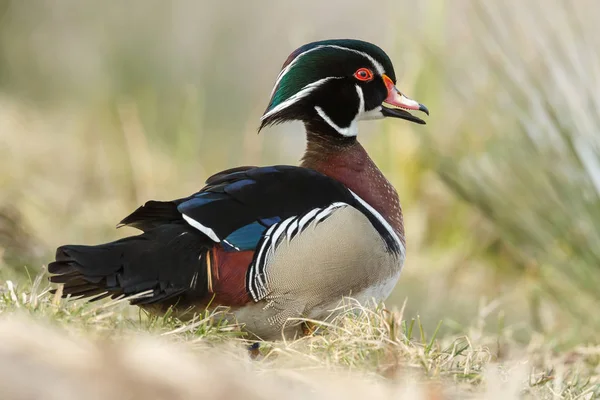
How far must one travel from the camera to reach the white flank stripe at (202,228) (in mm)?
2783

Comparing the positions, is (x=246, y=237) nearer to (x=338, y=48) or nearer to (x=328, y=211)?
(x=328, y=211)

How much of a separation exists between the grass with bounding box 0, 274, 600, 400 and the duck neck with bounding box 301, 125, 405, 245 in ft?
1.66

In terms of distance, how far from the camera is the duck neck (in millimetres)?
3309

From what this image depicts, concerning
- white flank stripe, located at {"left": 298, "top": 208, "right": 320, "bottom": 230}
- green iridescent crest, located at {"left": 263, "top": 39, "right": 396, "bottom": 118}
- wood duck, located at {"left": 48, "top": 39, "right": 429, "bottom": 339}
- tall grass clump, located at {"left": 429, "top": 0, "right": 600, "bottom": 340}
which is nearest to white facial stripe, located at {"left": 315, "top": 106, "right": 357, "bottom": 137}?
green iridescent crest, located at {"left": 263, "top": 39, "right": 396, "bottom": 118}

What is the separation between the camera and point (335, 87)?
3.36 m

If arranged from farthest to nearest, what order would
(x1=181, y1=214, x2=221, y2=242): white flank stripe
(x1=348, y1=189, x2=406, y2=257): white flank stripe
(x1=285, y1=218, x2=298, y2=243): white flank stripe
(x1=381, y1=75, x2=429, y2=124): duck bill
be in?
(x1=381, y1=75, x2=429, y2=124): duck bill → (x1=348, y1=189, x2=406, y2=257): white flank stripe → (x1=285, y1=218, x2=298, y2=243): white flank stripe → (x1=181, y1=214, x2=221, y2=242): white flank stripe

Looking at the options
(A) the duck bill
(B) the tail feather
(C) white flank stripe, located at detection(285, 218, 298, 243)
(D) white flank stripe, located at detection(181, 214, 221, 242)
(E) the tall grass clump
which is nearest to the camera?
(B) the tail feather

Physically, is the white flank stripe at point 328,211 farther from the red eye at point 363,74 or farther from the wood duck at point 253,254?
the red eye at point 363,74

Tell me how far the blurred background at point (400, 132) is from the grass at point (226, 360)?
3.52 feet

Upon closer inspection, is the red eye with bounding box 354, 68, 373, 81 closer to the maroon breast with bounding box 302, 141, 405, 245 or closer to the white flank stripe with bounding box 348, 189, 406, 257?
the maroon breast with bounding box 302, 141, 405, 245

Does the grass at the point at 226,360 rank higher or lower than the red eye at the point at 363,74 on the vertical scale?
lower

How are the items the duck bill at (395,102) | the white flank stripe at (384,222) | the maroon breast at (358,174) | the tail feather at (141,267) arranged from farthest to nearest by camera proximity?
the duck bill at (395,102)
the maroon breast at (358,174)
the white flank stripe at (384,222)
the tail feather at (141,267)

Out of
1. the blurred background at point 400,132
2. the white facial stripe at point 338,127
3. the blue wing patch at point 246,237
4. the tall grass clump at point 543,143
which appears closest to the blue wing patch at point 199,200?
the blue wing patch at point 246,237

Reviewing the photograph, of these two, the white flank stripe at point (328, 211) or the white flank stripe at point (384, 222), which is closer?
the white flank stripe at point (328, 211)
